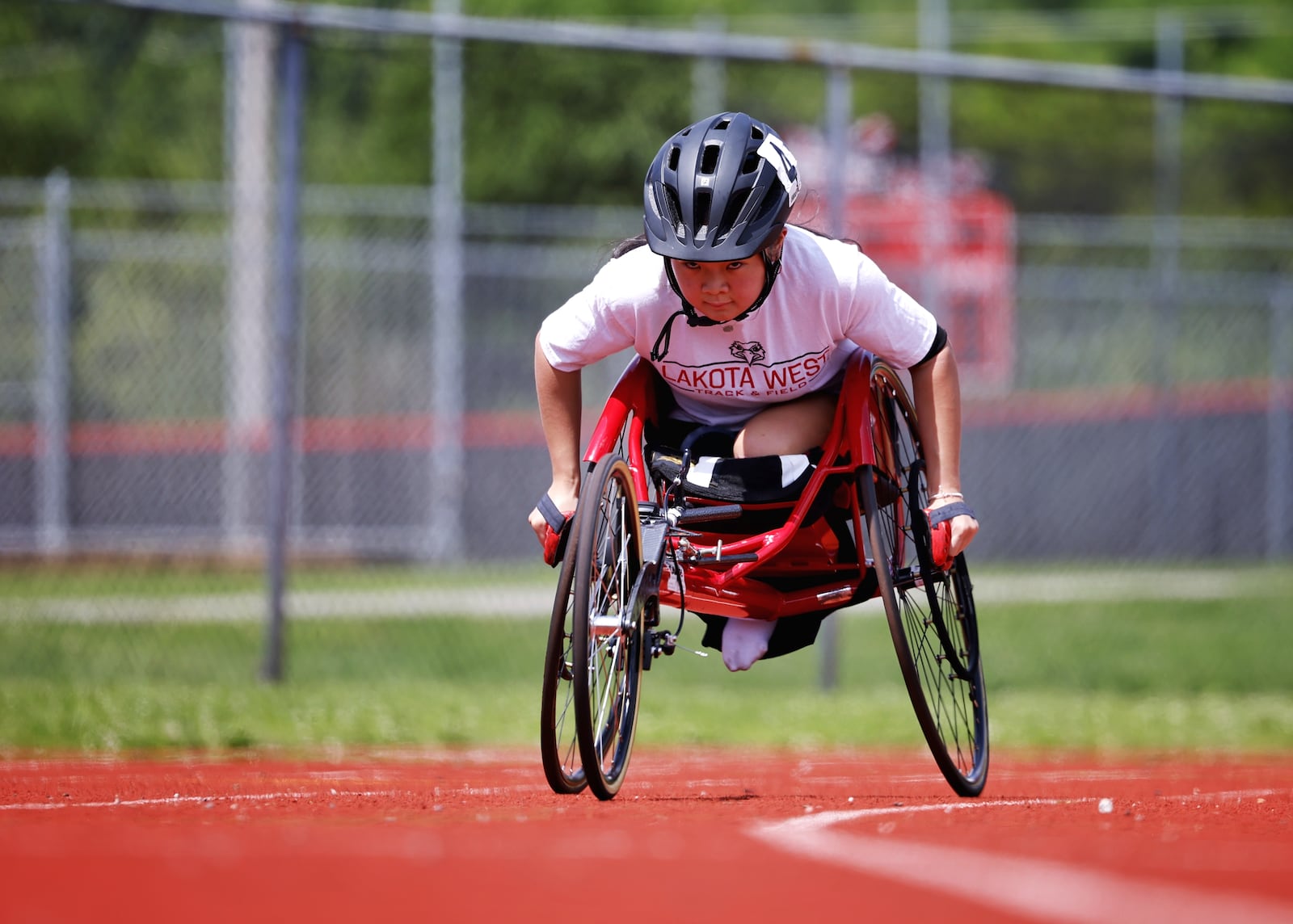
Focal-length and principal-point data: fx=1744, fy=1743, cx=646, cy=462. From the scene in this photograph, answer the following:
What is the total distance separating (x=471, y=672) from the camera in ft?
33.6

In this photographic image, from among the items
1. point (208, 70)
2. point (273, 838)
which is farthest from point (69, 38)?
point (273, 838)

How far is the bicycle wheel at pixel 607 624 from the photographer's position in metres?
4.17

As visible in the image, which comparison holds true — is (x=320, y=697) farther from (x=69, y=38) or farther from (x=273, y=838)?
(x=69, y=38)

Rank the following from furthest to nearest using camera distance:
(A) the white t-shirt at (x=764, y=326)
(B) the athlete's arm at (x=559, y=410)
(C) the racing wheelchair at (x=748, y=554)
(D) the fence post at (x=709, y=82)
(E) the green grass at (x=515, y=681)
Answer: (D) the fence post at (x=709, y=82), (E) the green grass at (x=515, y=681), (B) the athlete's arm at (x=559, y=410), (A) the white t-shirt at (x=764, y=326), (C) the racing wheelchair at (x=748, y=554)

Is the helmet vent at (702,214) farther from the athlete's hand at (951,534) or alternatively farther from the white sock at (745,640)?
the white sock at (745,640)

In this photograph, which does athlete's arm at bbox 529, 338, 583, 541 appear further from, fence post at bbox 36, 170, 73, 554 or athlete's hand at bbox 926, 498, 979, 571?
fence post at bbox 36, 170, 73, 554

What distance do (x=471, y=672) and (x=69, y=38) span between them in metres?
13.2

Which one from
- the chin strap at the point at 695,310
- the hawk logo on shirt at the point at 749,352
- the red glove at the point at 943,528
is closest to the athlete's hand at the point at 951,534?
the red glove at the point at 943,528

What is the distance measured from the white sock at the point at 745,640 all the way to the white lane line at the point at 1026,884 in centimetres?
118

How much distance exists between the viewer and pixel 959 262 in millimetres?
19875

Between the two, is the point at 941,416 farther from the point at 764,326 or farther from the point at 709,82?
the point at 709,82

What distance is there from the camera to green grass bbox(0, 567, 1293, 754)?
7.30 m

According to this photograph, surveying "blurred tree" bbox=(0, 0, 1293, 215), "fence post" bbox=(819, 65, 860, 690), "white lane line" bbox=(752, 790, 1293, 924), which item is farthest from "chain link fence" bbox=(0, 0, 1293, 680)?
"white lane line" bbox=(752, 790, 1293, 924)

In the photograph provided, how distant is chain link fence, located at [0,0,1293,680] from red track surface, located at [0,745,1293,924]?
560 centimetres
